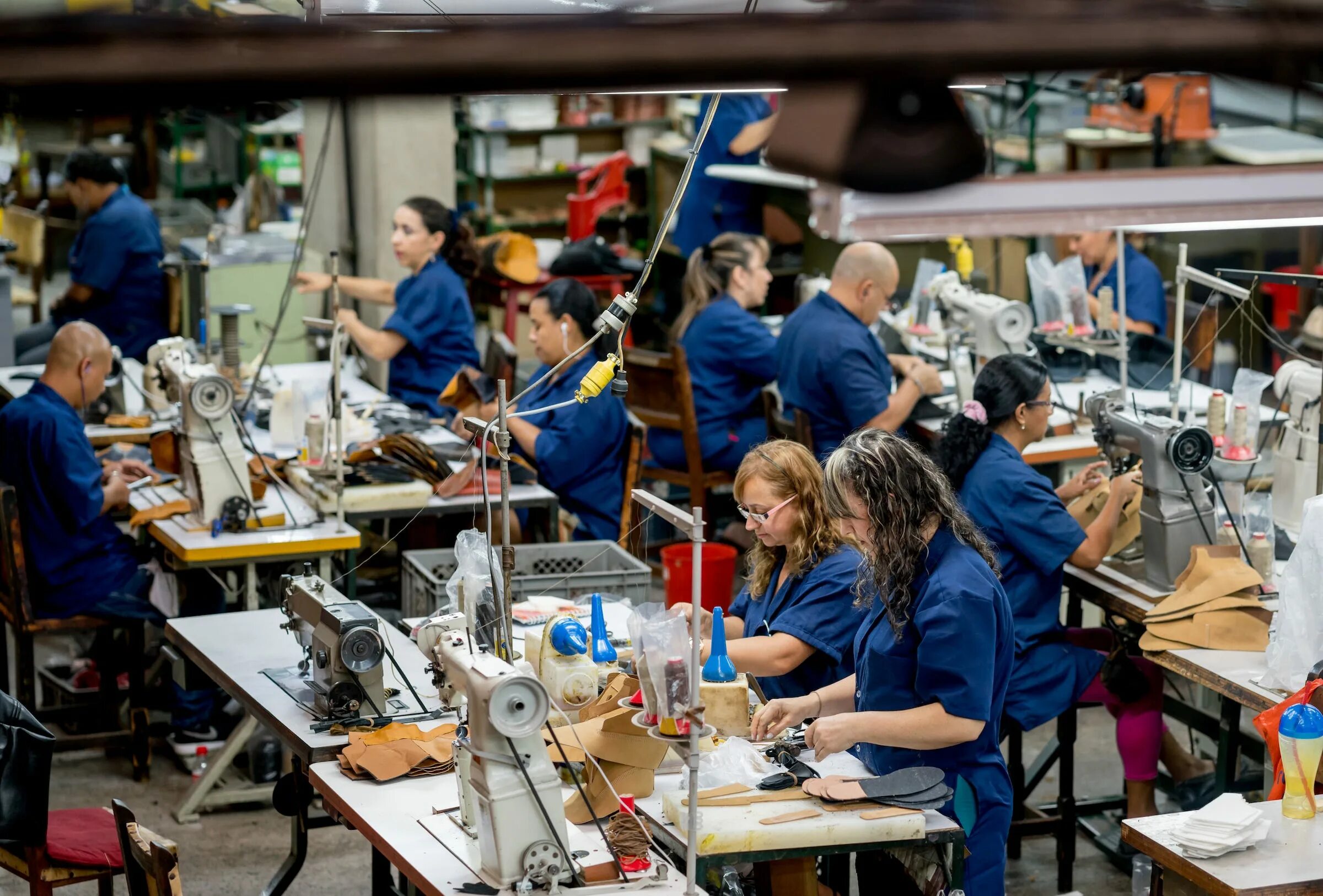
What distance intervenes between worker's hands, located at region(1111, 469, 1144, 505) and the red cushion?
2493 mm

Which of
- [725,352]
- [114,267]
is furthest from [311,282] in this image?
[725,352]

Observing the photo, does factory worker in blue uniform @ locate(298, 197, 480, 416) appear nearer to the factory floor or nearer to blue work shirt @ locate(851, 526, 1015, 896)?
the factory floor

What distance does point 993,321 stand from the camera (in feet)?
18.6

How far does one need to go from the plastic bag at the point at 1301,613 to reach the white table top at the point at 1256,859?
0.50 metres

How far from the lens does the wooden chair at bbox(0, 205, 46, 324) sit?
→ 356 inches

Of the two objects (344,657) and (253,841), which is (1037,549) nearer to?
(344,657)

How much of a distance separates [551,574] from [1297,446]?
6.64 feet

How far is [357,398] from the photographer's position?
6.23 metres

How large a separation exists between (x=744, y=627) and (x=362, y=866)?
1325 millimetres

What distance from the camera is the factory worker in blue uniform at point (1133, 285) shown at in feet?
20.8

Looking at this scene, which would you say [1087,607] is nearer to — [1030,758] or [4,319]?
[1030,758]

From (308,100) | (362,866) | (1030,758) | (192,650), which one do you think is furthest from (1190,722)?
(308,100)

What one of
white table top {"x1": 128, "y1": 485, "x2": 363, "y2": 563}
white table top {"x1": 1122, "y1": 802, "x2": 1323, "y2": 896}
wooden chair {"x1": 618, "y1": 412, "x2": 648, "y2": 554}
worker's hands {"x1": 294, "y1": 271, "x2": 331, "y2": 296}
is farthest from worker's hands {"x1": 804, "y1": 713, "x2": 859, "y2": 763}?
worker's hands {"x1": 294, "y1": 271, "x2": 331, "y2": 296}

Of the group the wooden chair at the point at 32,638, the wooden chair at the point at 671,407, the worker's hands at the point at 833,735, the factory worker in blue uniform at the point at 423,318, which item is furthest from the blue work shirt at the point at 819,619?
the factory worker in blue uniform at the point at 423,318
